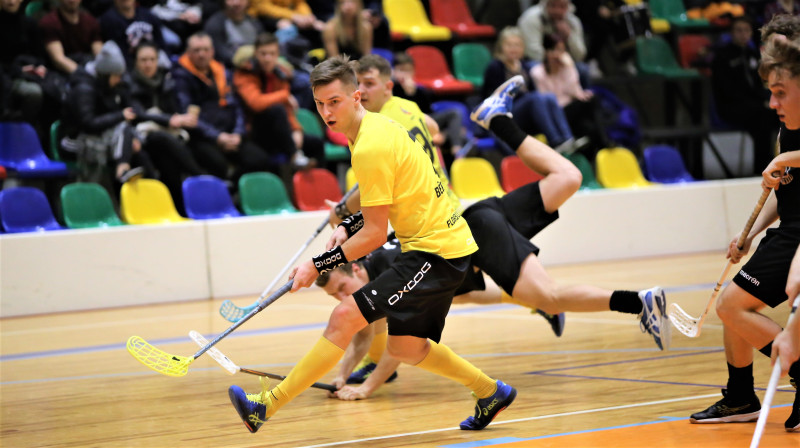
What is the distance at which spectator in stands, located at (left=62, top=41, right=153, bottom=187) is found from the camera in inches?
360

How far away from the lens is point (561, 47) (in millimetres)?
11430

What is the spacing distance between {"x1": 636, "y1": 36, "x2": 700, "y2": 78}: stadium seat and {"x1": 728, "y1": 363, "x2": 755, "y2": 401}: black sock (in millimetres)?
9688

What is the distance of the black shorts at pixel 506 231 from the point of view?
4.94 m

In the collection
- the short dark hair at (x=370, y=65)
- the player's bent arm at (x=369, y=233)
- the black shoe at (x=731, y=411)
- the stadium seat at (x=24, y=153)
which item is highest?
the short dark hair at (x=370, y=65)

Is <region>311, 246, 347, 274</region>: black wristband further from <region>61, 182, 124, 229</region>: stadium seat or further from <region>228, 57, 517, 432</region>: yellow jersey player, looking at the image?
<region>61, 182, 124, 229</region>: stadium seat

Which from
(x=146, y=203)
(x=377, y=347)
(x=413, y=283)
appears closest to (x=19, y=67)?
(x=146, y=203)

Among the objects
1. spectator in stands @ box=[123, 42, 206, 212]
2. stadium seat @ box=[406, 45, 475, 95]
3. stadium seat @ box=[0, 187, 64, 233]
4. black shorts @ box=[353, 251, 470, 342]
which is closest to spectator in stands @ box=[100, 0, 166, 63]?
spectator in stands @ box=[123, 42, 206, 212]

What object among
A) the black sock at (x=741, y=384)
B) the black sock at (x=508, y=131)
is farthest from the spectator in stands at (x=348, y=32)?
the black sock at (x=741, y=384)

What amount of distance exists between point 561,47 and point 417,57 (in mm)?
1717

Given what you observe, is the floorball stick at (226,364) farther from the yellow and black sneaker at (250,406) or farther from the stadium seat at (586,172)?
the stadium seat at (586,172)

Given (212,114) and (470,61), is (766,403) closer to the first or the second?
(212,114)

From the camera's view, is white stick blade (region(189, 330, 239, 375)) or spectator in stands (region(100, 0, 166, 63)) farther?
spectator in stands (region(100, 0, 166, 63))

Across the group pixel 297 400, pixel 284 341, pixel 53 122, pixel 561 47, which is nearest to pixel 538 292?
pixel 297 400

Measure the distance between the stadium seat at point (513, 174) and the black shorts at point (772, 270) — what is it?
724 cm
